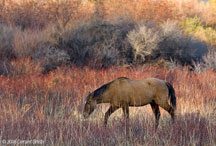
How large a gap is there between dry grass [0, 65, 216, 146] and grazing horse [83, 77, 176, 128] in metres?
0.31

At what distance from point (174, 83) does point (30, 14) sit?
13.5 meters

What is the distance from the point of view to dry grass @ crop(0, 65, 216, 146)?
6055 mm

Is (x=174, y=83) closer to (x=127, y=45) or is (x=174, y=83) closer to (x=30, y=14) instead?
(x=127, y=45)

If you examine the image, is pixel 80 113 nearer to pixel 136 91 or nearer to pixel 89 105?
pixel 89 105

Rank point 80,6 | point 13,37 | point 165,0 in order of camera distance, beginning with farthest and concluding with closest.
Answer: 1. point 165,0
2. point 80,6
3. point 13,37

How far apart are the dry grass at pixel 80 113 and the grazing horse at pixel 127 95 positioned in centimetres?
31

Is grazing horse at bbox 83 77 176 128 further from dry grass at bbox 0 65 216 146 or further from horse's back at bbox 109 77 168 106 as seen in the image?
dry grass at bbox 0 65 216 146

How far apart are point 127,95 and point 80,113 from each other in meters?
2.03

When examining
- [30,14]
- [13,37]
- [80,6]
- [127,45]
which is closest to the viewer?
[13,37]

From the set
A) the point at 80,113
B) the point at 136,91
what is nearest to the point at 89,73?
the point at 80,113

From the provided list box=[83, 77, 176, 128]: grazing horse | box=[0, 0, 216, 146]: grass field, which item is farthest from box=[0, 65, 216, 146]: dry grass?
box=[83, 77, 176, 128]: grazing horse

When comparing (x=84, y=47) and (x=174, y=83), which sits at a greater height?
(x=84, y=47)

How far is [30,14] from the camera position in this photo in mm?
23828

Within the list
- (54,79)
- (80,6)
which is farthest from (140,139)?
(80,6)
